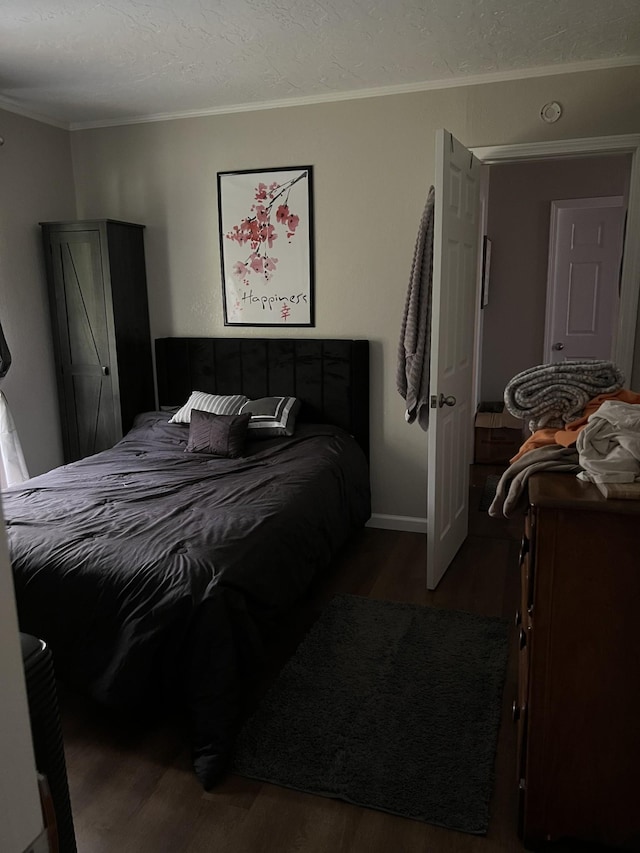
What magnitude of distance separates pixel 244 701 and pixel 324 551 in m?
0.82

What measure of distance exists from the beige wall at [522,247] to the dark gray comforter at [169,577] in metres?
3.54

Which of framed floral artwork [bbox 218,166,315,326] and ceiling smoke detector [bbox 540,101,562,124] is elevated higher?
ceiling smoke detector [bbox 540,101,562,124]

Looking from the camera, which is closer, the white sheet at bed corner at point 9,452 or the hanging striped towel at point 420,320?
the hanging striped towel at point 420,320

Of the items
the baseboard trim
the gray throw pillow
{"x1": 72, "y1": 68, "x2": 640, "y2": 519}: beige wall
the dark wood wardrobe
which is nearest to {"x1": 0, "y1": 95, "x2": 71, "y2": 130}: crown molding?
{"x1": 72, "y1": 68, "x2": 640, "y2": 519}: beige wall

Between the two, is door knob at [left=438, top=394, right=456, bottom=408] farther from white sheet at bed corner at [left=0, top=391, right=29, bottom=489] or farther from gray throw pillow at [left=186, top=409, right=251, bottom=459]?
white sheet at bed corner at [left=0, top=391, right=29, bottom=489]

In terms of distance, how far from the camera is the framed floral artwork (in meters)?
3.89

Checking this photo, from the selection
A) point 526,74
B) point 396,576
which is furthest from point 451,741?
point 526,74

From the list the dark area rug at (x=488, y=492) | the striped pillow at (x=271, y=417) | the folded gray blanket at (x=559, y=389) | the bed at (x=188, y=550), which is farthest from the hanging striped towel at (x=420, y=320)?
the folded gray blanket at (x=559, y=389)

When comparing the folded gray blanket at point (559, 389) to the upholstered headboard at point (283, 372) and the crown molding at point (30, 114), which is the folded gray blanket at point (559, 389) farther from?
the crown molding at point (30, 114)

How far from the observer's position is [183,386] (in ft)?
14.1

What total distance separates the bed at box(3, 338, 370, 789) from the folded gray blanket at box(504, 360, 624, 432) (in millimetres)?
1116

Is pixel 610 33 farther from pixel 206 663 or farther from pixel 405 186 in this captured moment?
pixel 206 663

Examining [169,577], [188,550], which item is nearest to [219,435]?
[188,550]

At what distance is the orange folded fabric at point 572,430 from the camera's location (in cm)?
173
